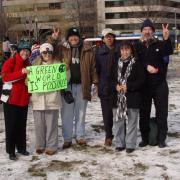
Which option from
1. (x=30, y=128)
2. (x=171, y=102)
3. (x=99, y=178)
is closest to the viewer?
(x=99, y=178)

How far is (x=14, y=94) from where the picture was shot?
629 centimetres

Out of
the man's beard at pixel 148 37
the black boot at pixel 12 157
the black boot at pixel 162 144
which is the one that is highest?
the man's beard at pixel 148 37

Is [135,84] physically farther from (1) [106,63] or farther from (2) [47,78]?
(2) [47,78]

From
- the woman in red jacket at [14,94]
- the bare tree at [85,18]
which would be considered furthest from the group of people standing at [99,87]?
the bare tree at [85,18]

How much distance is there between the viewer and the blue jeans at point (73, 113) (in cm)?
697

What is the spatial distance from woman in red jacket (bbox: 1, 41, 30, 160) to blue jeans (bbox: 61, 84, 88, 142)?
76 centimetres

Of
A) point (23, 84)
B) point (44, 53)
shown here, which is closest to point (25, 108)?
point (23, 84)

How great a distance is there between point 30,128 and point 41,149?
1.85m

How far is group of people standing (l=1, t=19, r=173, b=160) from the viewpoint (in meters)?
6.40

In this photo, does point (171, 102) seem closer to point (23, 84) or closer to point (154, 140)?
point (154, 140)

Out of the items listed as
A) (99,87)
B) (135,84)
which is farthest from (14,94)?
(135,84)

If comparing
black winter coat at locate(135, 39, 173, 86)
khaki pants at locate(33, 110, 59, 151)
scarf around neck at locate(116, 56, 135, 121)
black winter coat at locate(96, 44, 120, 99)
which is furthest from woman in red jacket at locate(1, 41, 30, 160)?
black winter coat at locate(135, 39, 173, 86)

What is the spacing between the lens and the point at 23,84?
6410 millimetres

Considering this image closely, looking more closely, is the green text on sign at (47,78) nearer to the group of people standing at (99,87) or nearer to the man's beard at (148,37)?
the group of people standing at (99,87)
